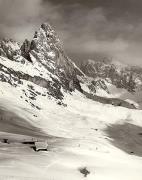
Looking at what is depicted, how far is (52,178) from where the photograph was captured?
175 feet

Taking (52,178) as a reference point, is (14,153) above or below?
above

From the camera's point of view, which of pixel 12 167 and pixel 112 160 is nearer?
pixel 12 167

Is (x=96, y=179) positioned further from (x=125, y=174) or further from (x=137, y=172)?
(x=137, y=172)

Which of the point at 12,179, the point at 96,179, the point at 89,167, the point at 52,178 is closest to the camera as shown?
the point at 12,179

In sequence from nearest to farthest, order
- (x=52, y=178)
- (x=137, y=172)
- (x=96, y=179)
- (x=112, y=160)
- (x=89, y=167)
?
(x=52, y=178) < (x=96, y=179) < (x=89, y=167) < (x=137, y=172) < (x=112, y=160)

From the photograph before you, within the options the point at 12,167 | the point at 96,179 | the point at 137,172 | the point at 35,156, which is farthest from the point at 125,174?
the point at 12,167

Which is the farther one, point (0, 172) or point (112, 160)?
point (112, 160)

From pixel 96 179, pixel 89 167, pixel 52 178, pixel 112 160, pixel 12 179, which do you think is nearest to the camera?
pixel 12 179

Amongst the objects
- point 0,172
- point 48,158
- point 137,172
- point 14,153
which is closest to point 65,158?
point 48,158

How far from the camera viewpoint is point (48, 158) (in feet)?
213

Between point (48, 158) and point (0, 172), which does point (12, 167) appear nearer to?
point (0, 172)

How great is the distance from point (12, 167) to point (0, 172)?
387 centimetres

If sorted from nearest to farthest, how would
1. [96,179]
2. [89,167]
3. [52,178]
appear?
1. [52,178]
2. [96,179]
3. [89,167]

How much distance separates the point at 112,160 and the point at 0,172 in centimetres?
2933
